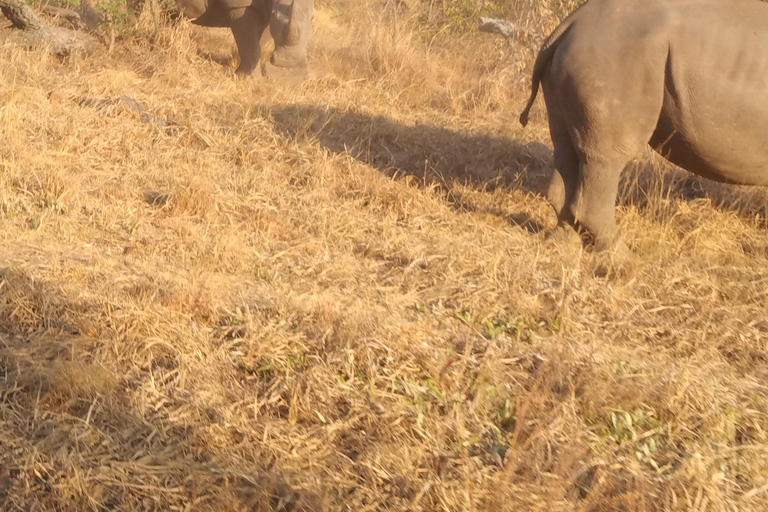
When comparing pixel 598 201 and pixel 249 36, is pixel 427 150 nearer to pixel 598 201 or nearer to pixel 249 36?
pixel 598 201

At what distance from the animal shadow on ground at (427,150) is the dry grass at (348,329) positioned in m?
0.04

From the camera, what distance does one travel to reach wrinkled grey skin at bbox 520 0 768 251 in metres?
4.27

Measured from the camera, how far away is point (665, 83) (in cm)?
433

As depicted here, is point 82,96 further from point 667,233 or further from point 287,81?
point 667,233

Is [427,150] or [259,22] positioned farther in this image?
[259,22]

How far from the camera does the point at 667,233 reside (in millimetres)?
5016

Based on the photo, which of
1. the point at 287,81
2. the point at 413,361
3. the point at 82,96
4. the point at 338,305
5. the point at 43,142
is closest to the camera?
the point at 413,361

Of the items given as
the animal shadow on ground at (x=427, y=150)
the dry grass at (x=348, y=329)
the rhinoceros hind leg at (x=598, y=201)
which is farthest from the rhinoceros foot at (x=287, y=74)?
the rhinoceros hind leg at (x=598, y=201)

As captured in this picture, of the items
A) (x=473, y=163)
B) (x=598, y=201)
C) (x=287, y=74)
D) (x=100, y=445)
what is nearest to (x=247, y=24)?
(x=287, y=74)

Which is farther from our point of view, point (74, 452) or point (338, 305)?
point (338, 305)

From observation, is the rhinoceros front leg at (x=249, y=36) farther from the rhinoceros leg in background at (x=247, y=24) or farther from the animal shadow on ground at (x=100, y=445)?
the animal shadow on ground at (x=100, y=445)

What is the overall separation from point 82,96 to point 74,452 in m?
4.67

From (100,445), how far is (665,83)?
347 cm

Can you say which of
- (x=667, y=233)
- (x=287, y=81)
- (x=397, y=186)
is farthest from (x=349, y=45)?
(x=667, y=233)
